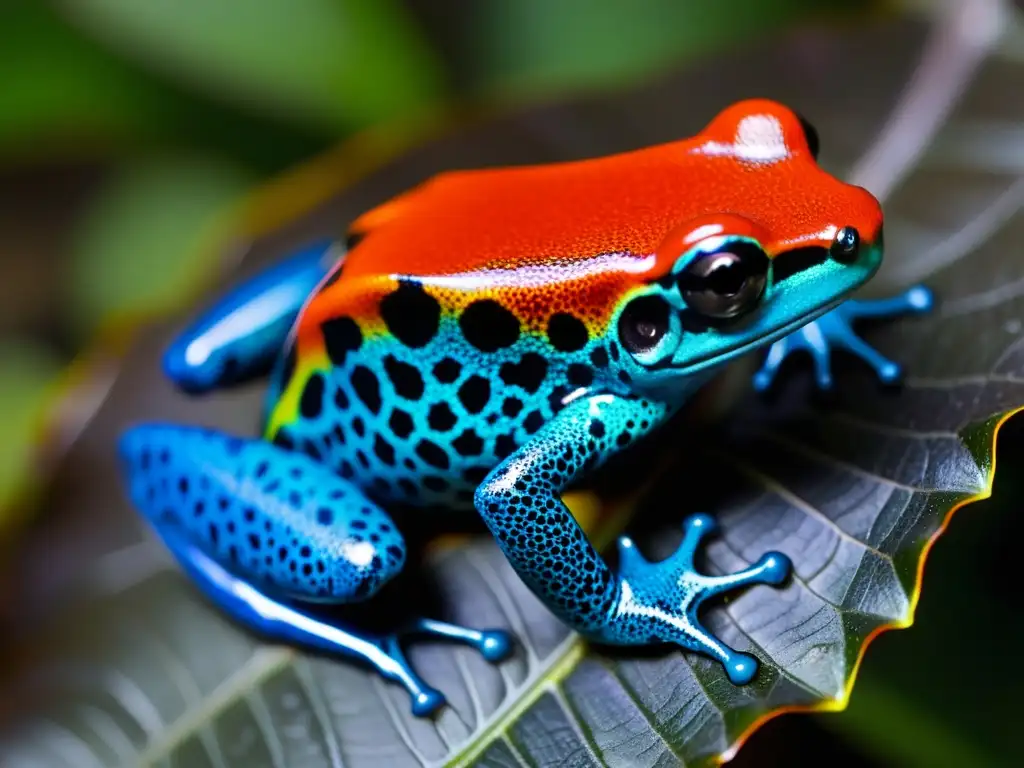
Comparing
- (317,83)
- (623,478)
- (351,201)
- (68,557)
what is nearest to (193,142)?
(317,83)

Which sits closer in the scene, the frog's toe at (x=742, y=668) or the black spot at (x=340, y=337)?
the frog's toe at (x=742, y=668)

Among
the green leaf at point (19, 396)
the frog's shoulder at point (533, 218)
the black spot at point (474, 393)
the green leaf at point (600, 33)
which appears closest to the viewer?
the frog's shoulder at point (533, 218)

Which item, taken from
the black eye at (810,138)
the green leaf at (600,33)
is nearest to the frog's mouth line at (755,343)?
the black eye at (810,138)

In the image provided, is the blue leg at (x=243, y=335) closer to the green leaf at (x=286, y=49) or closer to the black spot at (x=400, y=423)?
the black spot at (x=400, y=423)

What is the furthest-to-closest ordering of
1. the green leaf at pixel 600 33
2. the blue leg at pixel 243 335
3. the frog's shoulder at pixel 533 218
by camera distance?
the green leaf at pixel 600 33
the blue leg at pixel 243 335
the frog's shoulder at pixel 533 218

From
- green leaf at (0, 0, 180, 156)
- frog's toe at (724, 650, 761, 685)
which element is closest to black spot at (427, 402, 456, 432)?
frog's toe at (724, 650, 761, 685)

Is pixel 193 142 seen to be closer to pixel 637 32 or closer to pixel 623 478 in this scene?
pixel 637 32

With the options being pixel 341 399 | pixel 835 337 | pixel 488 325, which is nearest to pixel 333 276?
pixel 341 399
